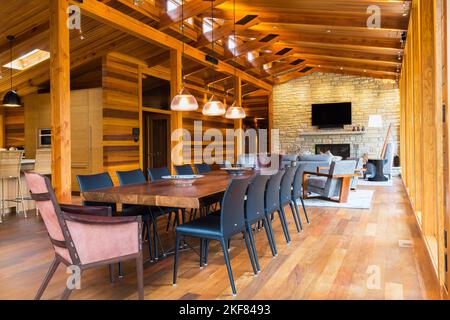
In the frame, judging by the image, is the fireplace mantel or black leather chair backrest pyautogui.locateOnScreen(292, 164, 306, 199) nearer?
black leather chair backrest pyautogui.locateOnScreen(292, 164, 306, 199)

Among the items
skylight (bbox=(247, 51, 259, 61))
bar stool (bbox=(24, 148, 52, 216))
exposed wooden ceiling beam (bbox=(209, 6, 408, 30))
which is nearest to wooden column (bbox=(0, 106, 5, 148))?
bar stool (bbox=(24, 148, 52, 216))

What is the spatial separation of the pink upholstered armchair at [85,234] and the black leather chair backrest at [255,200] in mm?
1079

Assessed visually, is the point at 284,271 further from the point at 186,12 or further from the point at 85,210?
the point at 186,12

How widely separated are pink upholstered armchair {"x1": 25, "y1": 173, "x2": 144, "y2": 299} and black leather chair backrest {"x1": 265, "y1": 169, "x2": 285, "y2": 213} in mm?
1557

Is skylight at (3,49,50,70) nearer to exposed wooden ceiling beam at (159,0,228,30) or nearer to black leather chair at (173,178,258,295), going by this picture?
exposed wooden ceiling beam at (159,0,228,30)

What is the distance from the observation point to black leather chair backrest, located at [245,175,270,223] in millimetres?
3076

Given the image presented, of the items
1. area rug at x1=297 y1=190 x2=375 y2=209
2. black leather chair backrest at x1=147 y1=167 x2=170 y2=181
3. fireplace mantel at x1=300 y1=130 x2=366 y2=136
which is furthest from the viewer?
fireplace mantel at x1=300 y1=130 x2=366 y2=136

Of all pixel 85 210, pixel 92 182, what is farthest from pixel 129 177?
pixel 85 210

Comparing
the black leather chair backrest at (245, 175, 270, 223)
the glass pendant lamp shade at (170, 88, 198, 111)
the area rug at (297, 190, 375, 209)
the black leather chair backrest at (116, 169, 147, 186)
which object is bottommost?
the area rug at (297, 190, 375, 209)

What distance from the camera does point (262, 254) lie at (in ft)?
11.8

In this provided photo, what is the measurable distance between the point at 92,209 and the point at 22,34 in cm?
504

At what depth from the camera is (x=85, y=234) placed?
7.04 ft

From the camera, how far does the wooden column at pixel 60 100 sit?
4.11m
